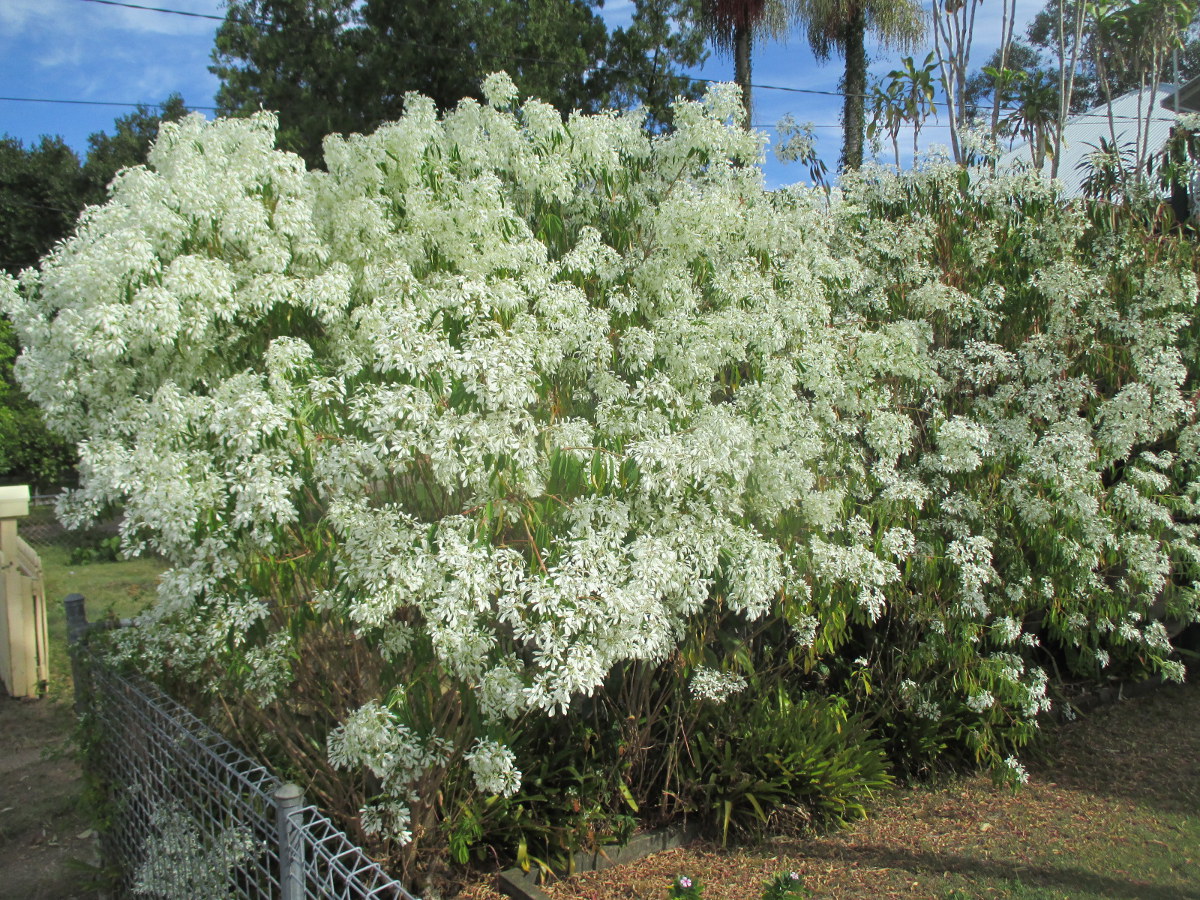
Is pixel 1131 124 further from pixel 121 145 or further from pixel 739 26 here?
pixel 121 145

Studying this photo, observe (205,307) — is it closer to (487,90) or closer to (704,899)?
(487,90)

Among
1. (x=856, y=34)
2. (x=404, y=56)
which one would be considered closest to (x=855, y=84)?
(x=856, y=34)

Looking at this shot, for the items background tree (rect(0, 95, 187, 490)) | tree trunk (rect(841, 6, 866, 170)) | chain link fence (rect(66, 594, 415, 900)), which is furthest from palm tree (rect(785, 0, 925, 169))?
background tree (rect(0, 95, 187, 490))

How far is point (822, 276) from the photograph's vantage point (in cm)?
573

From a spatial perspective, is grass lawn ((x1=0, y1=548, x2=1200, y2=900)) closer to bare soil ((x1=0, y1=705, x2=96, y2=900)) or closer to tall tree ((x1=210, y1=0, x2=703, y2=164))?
bare soil ((x1=0, y1=705, x2=96, y2=900))

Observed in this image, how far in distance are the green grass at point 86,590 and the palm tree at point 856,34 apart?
481 inches

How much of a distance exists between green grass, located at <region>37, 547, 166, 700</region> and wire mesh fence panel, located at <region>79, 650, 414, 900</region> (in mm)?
Result: 3924

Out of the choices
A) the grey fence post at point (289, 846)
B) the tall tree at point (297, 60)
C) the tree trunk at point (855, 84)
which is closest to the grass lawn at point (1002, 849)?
the grey fence post at point (289, 846)

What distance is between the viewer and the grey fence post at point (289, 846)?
2834mm

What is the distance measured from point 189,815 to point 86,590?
32.0 ft

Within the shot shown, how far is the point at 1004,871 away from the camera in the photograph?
17.2 feet

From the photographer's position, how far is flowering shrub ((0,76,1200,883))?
3457 millimetres

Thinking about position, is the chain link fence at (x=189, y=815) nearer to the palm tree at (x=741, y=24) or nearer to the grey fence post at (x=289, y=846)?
the grey fence post at (x=289, y=846)

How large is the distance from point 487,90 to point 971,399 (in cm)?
384
